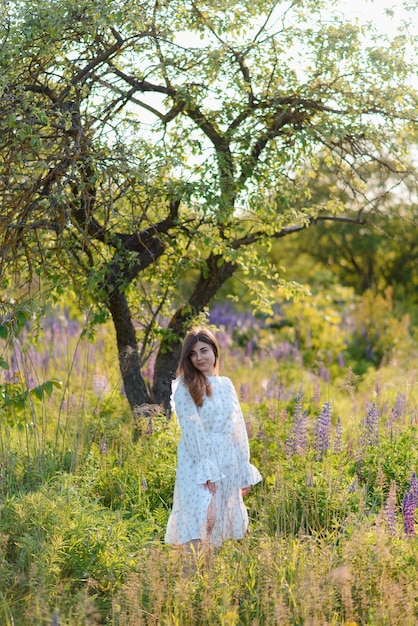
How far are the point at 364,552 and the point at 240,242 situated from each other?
3201 mm

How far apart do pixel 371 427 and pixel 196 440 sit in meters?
1.36

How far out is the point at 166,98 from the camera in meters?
6.56

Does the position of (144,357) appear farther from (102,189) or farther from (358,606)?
(358,606)

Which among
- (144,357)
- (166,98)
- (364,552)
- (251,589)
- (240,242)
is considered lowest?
(251,589)

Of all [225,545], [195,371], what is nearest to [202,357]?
[195,371]

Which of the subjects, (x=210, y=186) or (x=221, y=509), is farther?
(x=210, y=186)

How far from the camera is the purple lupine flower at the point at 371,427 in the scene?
17.9 ft

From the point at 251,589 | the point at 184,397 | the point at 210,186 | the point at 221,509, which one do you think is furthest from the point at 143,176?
the point at 251,589

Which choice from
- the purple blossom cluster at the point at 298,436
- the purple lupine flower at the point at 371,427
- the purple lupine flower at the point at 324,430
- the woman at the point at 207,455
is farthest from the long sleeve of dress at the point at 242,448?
the purple lupine flower at the point at 371,427

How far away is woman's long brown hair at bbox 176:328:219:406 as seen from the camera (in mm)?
4781

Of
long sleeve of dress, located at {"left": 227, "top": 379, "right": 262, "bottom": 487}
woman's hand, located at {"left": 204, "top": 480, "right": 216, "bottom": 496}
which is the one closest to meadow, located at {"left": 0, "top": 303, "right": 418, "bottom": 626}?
long sleeve of dress, located at {"left": 227, "top": 379, "right": 262, "bottom": 487}

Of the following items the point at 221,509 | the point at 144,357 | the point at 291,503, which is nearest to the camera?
the point at 221,509

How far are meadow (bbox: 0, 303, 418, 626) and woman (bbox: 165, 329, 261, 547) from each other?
15 cm

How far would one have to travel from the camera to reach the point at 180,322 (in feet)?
22.9
